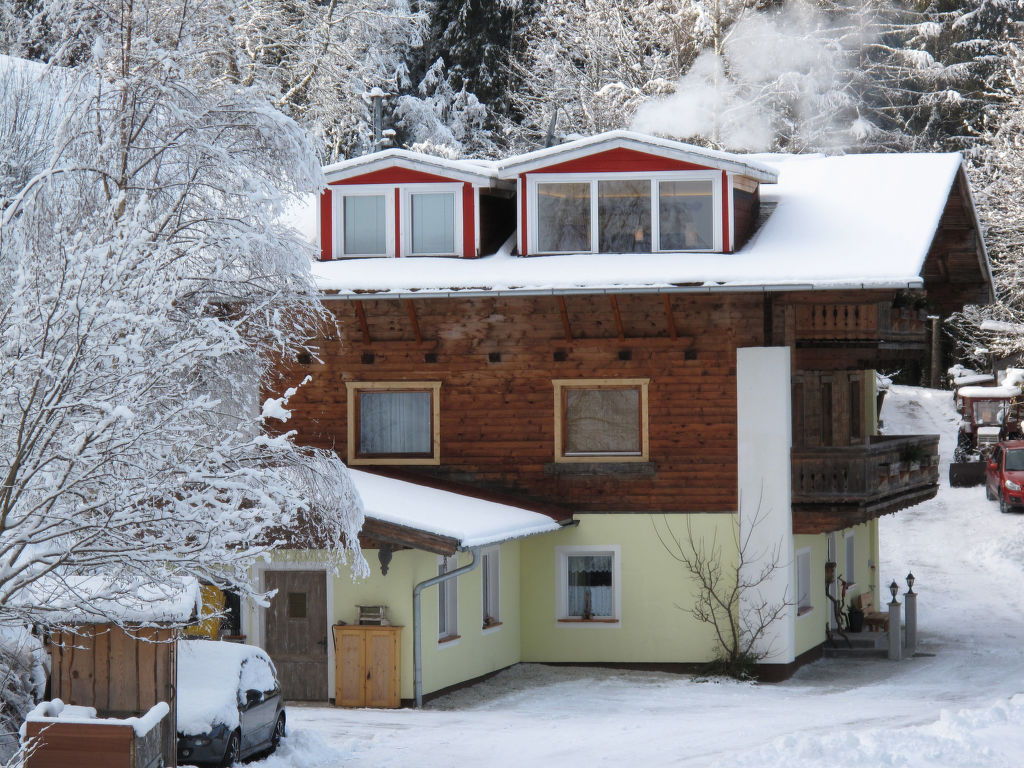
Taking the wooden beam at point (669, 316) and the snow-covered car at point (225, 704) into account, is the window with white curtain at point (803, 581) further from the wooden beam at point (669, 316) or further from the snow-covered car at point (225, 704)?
A: the snow-covered car at point (225, 704)

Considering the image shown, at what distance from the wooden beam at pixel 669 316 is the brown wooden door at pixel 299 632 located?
22.6 ft

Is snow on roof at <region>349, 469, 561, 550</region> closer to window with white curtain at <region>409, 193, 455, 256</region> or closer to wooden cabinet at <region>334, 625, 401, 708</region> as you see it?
wooden cabinet at <region>334, 625, 401, 708</region>

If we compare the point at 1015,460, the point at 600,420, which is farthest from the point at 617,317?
the point at 1015,460

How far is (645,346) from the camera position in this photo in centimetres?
2322

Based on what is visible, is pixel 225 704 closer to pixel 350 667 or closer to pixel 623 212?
pixel 350 667

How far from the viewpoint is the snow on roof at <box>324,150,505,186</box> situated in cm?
2358

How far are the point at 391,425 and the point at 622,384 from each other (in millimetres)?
4036

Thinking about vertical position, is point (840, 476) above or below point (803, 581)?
above

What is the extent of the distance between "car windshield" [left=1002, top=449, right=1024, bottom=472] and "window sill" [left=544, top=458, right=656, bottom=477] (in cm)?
2054

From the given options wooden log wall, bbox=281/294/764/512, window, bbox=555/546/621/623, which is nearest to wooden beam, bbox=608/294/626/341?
wooden log wall, bbox=281/294/764/512

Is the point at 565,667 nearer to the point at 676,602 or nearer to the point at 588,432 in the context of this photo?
the point at 676,602

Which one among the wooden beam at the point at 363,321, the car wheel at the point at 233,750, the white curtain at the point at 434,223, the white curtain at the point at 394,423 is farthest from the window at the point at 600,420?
the car wheel at the point at 233,750

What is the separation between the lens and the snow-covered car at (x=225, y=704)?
14.6 metres

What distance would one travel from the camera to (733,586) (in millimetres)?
22906
